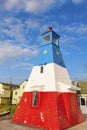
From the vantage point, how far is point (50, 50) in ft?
59.1

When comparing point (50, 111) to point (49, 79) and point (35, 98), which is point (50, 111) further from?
point (49, 79)

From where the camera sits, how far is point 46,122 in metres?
14.8

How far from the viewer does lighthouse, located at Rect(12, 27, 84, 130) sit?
15164 millimetres

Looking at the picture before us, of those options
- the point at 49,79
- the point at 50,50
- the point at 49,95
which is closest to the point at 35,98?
the point at 49,95

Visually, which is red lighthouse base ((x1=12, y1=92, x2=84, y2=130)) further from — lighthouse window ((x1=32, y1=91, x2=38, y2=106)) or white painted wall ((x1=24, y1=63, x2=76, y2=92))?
white painted wall ((x1=24, y1=63, x2=76, y2=92))

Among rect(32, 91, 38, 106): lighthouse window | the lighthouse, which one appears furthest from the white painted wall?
rect(32, 91, 38, 106): lighthouse window

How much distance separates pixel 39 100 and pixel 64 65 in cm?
523

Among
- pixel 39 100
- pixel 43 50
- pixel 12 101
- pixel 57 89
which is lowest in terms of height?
pixel 12 101

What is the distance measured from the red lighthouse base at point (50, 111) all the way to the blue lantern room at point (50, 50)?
3.52 meters

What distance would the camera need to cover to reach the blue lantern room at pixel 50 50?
17.8 m

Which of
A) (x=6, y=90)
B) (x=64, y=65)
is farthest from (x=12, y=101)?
(x=64, y=65)

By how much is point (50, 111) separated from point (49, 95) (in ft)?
4.95

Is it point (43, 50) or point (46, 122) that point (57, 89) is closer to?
point (46, 122)

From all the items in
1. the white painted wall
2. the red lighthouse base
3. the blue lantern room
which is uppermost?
the blue lantern room
